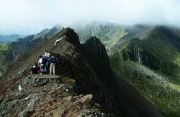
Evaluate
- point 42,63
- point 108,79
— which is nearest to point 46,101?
point 42,63

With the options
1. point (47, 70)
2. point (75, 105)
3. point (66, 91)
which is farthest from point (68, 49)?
point (75, 105)

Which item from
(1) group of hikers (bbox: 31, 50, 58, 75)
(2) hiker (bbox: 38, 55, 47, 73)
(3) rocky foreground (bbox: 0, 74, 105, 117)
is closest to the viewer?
(3) rocky foreground (bbox: 0, 74, 105, 117)

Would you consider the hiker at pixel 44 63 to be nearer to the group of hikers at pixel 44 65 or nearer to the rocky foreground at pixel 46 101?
the group of hikers at pixel 44 65

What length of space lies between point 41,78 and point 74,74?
14.7 metres

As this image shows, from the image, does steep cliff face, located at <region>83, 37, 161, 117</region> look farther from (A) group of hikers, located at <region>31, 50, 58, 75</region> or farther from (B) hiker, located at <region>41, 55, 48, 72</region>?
(B) hiker, located at <region>41, 55, 48, 72</region>

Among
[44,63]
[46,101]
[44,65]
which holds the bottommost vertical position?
[46,101]

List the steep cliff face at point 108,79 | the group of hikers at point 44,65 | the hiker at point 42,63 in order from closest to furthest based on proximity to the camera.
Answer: the hiker at point 42,63 → the group of hikers at point 44,65 → the steep cliff face at point 108,79

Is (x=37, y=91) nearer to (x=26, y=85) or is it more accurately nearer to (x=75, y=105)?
(x=26, y=85)

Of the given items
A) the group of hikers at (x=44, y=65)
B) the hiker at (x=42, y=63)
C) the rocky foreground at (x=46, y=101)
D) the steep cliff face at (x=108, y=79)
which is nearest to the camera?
the rocky foreground at (x=46, y=101)

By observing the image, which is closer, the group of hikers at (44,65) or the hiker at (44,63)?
the hiker at (44,63)

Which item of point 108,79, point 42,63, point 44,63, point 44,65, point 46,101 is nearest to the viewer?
point 46,101

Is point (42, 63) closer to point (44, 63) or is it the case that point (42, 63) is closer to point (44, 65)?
point (44, 63)

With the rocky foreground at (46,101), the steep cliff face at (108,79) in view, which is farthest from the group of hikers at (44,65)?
the steep cliff face at (108,79)

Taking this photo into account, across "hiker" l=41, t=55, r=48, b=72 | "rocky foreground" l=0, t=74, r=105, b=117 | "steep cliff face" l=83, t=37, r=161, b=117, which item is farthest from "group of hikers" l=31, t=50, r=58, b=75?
"steep cliff face" l=83, t=37, r=161, b=117
